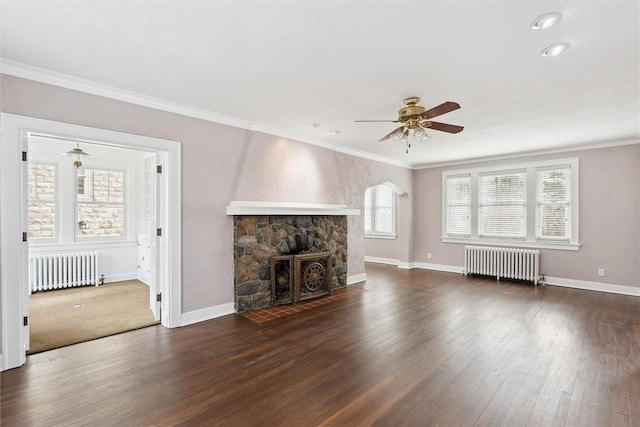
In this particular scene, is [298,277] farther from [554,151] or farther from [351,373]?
[554,151]

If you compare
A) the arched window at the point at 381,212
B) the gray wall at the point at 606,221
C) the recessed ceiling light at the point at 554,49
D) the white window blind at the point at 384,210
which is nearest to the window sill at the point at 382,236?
the arched window at the point at 381,212

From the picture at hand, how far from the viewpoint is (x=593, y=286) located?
5.64m

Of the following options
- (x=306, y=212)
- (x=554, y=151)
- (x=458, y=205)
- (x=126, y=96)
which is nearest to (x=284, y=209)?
(x=306, y=212)

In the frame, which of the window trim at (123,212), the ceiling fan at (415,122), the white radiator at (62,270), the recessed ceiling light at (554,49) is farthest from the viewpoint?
the window trim at (123,212)

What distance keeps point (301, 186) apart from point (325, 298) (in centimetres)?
192

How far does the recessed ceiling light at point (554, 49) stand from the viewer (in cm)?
236

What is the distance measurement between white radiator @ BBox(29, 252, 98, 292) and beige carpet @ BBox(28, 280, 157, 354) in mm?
154

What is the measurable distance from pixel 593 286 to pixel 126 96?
7981 mm

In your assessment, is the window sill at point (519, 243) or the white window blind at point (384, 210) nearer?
the window sill at point (519, 243)

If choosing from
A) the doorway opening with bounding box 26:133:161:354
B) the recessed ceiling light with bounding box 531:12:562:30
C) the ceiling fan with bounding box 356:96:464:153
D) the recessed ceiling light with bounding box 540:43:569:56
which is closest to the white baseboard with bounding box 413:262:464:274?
the ceiling fan with bounding box 356:96:464:153

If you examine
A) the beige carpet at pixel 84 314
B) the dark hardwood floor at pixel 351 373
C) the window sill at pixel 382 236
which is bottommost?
the dark hardwood floor at pixel 351 373

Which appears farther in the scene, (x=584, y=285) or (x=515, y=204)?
(x=515, y=204)

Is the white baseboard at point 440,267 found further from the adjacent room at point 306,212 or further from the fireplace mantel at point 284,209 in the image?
the fireplace mantel at point 284,209

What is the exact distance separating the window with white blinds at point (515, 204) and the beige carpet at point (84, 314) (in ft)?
21.7
